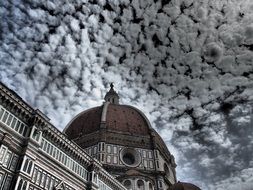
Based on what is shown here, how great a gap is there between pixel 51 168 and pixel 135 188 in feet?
65.7

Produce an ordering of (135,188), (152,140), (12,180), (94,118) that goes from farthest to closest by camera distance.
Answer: (94,118) < (152,140) < (135,188) < (12,180)

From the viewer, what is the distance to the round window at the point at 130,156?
51.0m

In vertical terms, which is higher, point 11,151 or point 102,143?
point 102,143

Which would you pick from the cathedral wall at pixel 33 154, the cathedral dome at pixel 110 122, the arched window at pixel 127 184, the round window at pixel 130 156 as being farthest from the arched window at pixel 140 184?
the cathedral wall at pixel 33 154

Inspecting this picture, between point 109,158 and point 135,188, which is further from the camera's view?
point 109,158

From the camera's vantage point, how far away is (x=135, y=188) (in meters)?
42.7

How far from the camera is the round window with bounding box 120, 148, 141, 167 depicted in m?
51.0

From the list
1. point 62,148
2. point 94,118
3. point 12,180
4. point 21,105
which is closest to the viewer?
point 12,180

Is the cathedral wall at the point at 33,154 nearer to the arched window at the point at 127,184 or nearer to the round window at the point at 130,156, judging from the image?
the arched window at the point at 127,184

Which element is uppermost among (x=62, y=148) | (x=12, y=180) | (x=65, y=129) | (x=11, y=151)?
(x=65, y=129)

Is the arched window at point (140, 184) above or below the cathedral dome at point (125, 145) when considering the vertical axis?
below

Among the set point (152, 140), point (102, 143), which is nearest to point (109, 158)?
point (102, 143)

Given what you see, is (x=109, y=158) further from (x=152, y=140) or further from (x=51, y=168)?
(x=51, y=168)

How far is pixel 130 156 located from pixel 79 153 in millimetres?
23253
